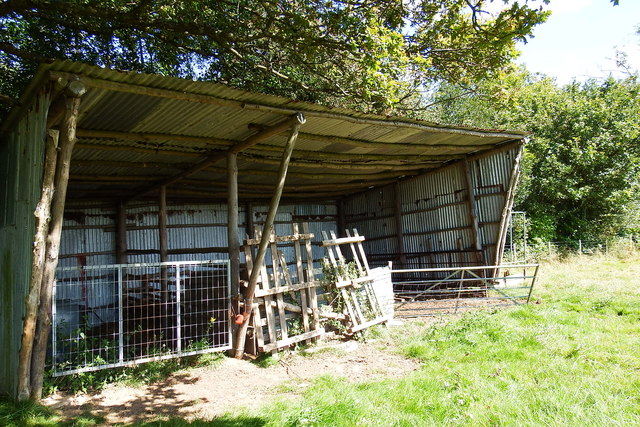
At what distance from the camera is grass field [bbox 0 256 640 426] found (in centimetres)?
369

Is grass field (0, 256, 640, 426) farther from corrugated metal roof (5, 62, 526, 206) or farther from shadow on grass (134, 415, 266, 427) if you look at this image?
corrugated metal roof (5, 62, 526, 206)

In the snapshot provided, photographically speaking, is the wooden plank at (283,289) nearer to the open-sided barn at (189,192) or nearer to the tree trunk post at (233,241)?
the open-sided barn at (189,192)

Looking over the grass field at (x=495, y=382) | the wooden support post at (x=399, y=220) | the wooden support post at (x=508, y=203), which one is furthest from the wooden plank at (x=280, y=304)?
the wooden support post at (x=399, y=220)

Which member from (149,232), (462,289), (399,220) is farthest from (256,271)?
(399,220)

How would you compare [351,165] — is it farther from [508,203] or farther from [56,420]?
[56,420]

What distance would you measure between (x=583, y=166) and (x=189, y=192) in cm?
1567

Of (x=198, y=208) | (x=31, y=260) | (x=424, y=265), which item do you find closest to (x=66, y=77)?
(x=31, y=260)

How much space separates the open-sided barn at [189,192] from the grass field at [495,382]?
1913mm

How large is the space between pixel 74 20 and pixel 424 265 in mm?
10489

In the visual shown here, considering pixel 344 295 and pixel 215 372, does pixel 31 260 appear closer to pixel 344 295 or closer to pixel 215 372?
pixel 215 372

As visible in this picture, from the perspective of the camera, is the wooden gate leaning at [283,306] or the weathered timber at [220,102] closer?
the weathered timber at [220,102]

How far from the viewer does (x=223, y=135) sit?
22.0 ft

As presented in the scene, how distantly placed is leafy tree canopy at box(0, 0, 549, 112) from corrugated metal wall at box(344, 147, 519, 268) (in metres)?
2.44

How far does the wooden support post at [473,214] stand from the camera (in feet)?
36.0
